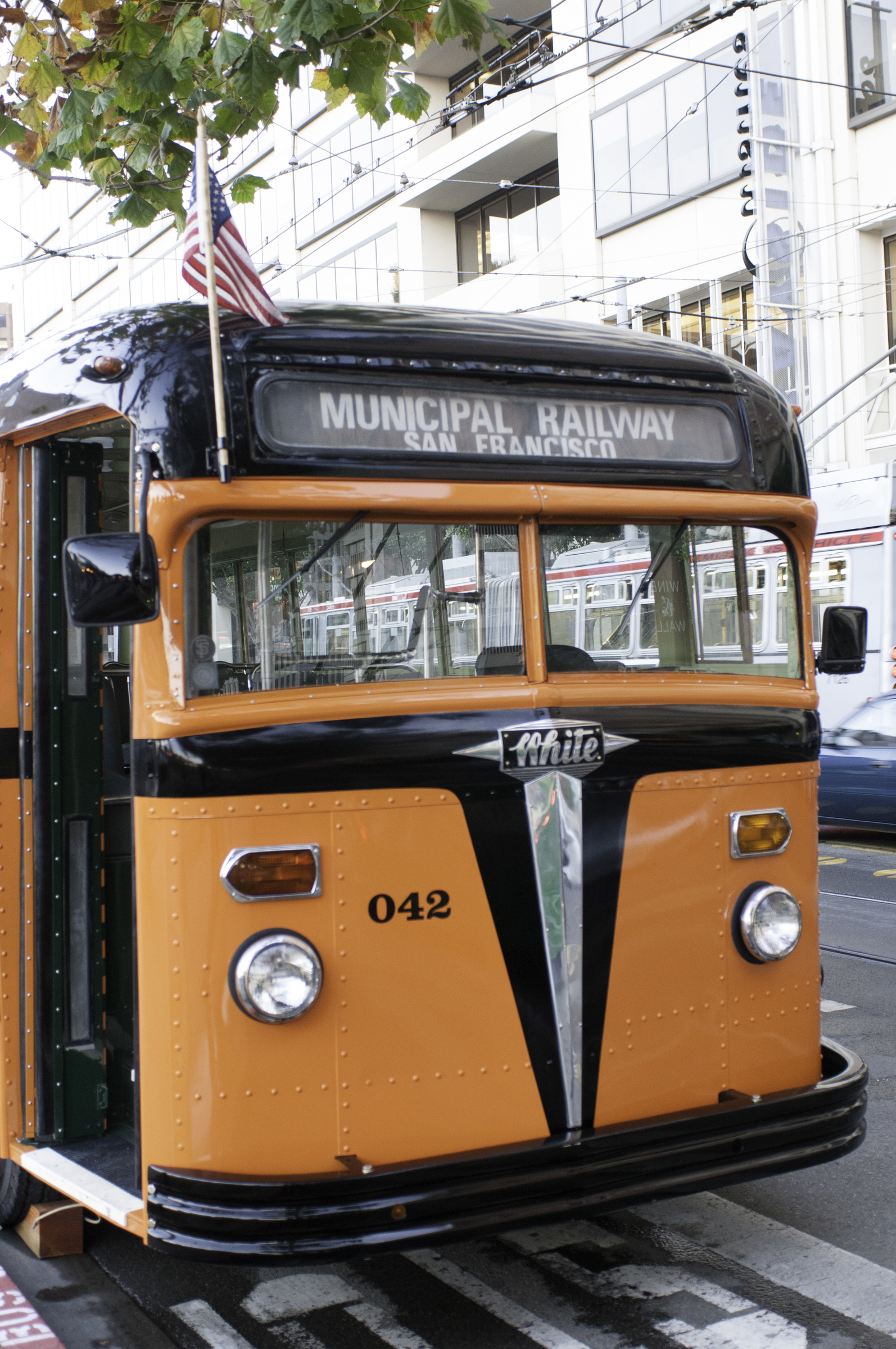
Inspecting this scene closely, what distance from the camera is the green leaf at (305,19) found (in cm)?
517

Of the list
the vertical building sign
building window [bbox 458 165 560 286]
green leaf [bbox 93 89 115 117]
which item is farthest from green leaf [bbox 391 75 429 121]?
building window [bbox 458 165 560 286]

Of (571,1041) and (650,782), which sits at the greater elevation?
(650,782)

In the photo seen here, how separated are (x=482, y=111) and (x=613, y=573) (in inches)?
1090

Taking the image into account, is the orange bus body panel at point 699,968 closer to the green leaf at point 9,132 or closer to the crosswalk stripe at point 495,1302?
the crosswalk stripe at point 495,1302

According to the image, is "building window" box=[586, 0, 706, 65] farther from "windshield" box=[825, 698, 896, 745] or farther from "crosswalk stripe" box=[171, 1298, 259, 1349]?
"crosswalk stripe" box=[171, 1298, 259, 1349]

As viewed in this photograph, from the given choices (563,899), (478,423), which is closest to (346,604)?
(478,423)

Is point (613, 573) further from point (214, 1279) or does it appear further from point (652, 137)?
point (652, 137)

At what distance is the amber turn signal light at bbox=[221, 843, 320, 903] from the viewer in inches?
132

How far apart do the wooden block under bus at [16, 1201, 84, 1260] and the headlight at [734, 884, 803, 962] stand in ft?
7.31

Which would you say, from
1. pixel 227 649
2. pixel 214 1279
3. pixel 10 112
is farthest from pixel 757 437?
pixel 10 112

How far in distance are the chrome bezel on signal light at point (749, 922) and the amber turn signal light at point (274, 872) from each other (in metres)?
1.29

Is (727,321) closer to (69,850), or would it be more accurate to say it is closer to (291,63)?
(291,63)

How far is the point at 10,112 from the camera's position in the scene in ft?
22.1

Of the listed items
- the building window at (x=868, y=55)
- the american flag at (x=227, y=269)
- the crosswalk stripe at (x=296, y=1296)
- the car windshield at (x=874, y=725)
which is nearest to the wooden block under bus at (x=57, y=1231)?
the crosswalk stripe at (x=296, y=1296)
